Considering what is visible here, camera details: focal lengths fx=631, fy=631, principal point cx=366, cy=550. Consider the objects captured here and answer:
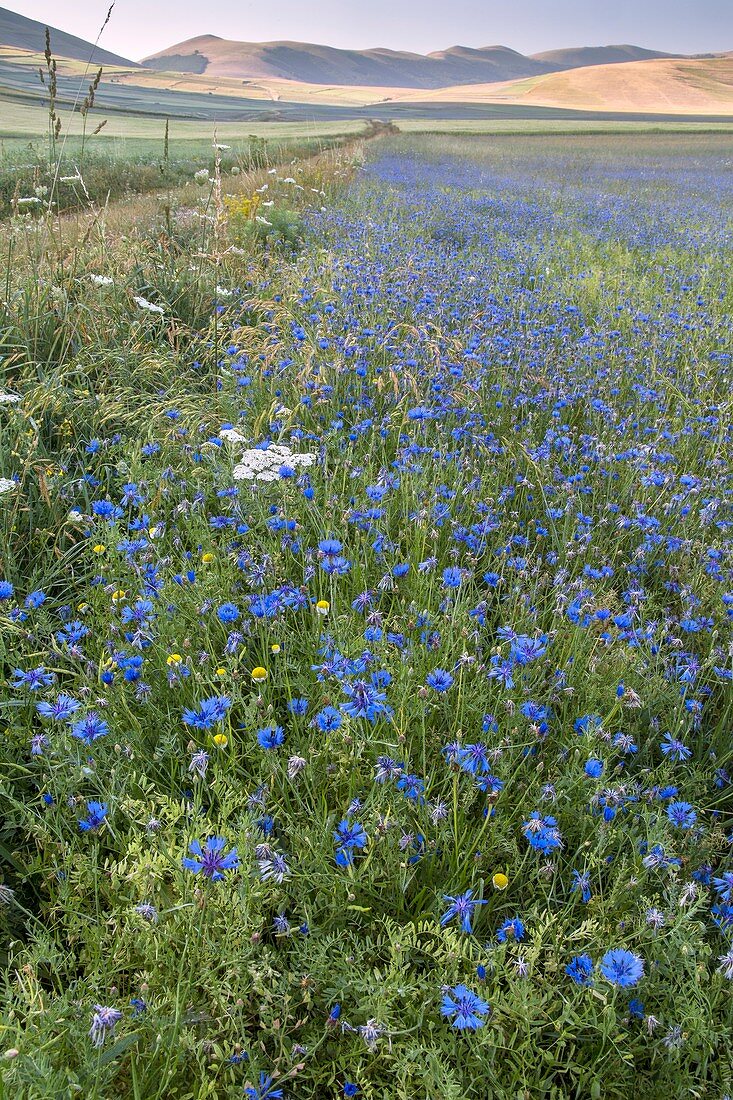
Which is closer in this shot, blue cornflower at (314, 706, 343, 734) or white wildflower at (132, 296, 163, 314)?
blue cornflower at (314, 706, 343, 734)

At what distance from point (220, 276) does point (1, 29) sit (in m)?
185

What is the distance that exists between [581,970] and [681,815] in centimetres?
49

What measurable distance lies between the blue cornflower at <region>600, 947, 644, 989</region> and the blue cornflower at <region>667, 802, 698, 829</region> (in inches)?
17.6

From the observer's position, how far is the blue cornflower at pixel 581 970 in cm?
128

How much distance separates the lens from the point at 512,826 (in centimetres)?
174

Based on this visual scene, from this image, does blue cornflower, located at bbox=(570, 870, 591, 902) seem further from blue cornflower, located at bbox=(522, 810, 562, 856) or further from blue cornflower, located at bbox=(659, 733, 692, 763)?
blue cornflower, located at bbox=(659, 733, 692, 763)

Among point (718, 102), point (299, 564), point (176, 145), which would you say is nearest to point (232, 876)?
point (299, 564)

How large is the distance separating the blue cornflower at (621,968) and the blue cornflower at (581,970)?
0.07 meters

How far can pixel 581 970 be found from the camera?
132cm

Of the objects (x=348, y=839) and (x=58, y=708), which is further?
(x=58, y=708)

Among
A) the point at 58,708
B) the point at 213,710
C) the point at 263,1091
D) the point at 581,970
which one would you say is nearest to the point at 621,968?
the point at 581,970

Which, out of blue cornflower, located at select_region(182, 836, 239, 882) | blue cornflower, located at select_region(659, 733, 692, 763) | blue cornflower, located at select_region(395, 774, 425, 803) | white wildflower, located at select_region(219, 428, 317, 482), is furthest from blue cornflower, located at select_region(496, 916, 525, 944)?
white wildflower, located at select_region(219, 428, 317, 482)

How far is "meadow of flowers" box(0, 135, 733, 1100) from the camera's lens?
4.15ft

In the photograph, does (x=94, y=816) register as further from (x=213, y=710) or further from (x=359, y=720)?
(x=359, y=720)
